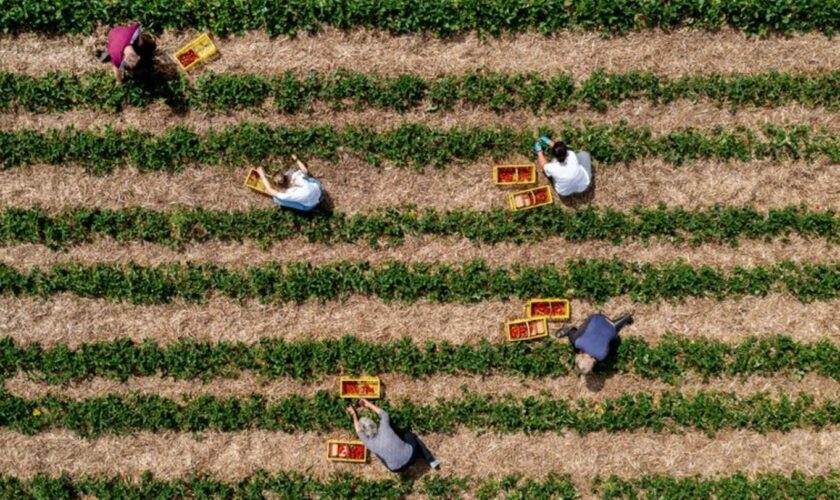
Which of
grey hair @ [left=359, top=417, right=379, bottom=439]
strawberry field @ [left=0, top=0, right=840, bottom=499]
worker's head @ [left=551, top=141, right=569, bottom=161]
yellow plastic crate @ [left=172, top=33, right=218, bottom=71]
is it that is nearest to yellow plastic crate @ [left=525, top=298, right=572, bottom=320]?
strawberry field @ [left=0, top=0, right=840, bottom=499]

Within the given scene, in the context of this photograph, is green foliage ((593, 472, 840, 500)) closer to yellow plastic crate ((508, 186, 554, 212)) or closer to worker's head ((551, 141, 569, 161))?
yellow plastic crate ((508, 186, 554, 212))

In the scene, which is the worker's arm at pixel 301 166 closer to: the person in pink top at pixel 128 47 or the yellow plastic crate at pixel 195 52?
the yellow plastic crate at pixel 195 52

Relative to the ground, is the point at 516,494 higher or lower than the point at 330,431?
lower

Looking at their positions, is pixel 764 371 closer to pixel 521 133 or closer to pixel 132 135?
pixel 521 133

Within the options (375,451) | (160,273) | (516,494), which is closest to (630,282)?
(516,494)

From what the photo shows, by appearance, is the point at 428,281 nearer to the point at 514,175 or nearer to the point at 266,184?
the point at 514,175

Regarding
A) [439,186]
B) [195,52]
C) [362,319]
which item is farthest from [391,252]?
[195,52]

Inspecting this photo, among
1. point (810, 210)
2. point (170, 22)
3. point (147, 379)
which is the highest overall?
point (170, 22)
